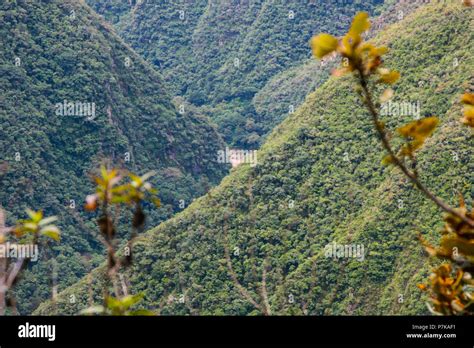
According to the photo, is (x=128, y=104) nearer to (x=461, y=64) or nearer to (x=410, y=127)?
(x=461, y=64)

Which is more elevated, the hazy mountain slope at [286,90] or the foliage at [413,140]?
the hazy mountain slope at [286,90]

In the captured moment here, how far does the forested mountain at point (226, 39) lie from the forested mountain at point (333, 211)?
46162 millimetres

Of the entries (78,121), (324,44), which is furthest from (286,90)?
(324,44)

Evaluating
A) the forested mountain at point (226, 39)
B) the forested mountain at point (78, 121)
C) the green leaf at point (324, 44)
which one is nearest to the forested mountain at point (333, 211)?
the forested mountain at point (78, 121)

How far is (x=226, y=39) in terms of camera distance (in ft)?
324

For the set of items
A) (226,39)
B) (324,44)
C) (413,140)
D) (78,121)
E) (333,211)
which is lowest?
(413,140)

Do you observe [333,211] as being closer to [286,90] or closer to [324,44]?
[324,44]

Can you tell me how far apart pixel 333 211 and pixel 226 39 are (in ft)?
231

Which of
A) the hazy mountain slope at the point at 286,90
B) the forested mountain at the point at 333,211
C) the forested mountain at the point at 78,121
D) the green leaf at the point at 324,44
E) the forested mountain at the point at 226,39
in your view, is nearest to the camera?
the green leaf at the point at 324,44

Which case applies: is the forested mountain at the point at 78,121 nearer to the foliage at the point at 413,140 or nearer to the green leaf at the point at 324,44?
the foliage at the point at 413,140

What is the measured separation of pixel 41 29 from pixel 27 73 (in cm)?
332

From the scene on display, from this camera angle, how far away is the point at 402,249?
25719mm

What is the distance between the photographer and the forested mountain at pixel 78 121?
4569cm
